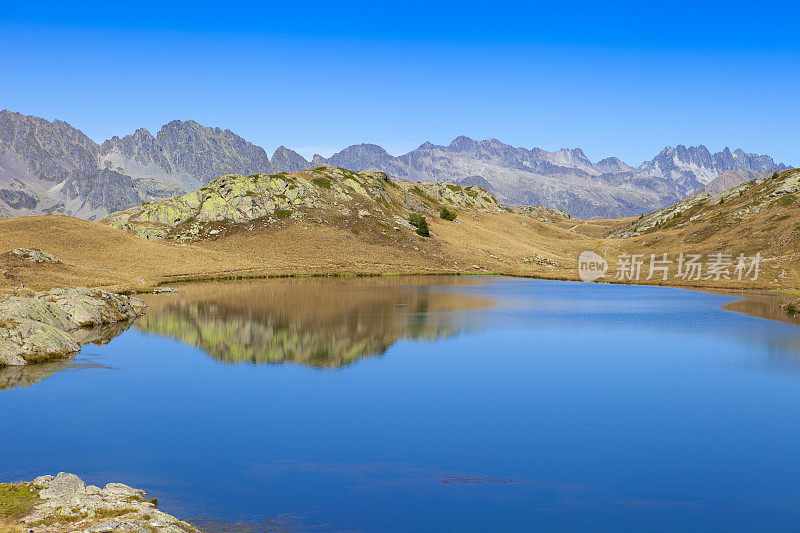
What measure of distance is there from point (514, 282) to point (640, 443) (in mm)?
94750

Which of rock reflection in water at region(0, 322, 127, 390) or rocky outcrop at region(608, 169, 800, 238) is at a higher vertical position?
rocky outcrop at region(608, 169, 800, 238)

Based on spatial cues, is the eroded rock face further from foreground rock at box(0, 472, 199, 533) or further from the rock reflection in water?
the rock reflection in water

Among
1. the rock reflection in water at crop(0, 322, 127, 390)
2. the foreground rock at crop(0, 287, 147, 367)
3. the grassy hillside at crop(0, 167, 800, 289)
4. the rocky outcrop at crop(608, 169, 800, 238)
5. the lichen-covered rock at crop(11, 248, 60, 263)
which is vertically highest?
the rocky outcrop at crop(608, 169, 800, 238)

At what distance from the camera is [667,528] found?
20953 mm

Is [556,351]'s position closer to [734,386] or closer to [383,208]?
[734,386]

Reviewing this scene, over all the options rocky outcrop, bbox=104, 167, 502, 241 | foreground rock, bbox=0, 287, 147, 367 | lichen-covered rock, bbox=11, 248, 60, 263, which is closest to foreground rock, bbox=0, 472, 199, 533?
foreground rock, bbox=0, 287, 147, 367

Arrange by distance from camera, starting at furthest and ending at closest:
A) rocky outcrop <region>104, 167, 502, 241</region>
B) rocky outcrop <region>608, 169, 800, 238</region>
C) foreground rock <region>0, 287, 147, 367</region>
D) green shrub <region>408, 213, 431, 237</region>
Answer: green shrub <region>408, 213, 431, 237</region>, rocky outcrop <region>608, 169, 800, 238</region>, rocky outcrop <region>104, 167, 502, 241</region>, foreground rock <region>0, 287, 147, 367</region>

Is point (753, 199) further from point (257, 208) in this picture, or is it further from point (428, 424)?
point (428, 424)

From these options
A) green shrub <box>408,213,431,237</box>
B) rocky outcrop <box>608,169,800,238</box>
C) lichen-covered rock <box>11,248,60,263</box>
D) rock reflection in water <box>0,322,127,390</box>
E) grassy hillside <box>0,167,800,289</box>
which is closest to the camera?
rock reflection in water <box>0,322,127,390</box>

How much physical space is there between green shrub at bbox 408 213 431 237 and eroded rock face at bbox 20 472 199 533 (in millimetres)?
144748

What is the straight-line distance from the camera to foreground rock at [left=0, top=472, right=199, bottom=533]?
1797 cm

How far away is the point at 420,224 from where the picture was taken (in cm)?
16788

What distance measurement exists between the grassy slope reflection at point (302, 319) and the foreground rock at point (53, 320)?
163 inches

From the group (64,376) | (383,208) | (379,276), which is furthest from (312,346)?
(383,208)
